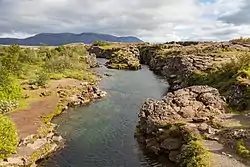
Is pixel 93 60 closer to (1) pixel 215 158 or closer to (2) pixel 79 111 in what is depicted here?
(2) pixel 79 111

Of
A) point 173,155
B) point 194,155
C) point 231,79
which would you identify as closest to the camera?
point 194,155

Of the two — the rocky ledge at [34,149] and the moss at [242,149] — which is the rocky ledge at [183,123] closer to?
the moss at [242,149]

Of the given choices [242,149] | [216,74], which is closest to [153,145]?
[242,149]

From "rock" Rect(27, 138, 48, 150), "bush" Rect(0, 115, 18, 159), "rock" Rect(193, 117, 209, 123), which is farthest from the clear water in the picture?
"rock" Rect(193, 117, 209, 123)

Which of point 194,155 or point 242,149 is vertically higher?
point 242,149

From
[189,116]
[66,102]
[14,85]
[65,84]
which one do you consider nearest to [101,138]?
[189,116]

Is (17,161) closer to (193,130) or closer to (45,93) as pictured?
Answer: (193,130)
